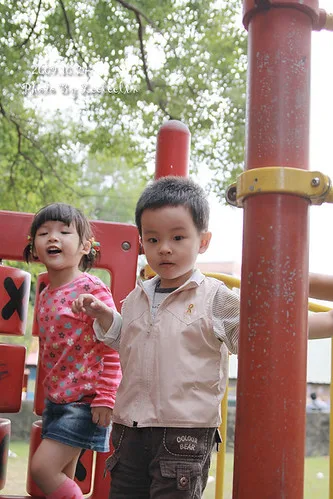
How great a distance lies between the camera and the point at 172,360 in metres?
1.27

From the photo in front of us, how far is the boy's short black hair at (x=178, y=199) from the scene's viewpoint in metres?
1.34

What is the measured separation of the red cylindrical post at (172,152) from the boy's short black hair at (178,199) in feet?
1.82

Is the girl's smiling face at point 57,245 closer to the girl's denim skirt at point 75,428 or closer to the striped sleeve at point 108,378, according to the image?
the striped sleeve at point 108,378

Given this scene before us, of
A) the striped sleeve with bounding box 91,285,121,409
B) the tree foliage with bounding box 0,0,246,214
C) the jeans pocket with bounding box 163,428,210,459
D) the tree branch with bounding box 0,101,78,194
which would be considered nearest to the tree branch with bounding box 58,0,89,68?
the tree foliage with bounding box 0,0,246,214

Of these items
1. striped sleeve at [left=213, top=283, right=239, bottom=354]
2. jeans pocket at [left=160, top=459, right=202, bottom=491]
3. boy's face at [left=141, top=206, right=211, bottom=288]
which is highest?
boy's face at [left=141, top=206, right=211, bottom=288]

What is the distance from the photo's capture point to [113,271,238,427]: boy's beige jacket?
49.3 inches

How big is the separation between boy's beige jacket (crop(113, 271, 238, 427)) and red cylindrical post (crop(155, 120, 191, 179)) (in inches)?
26.3

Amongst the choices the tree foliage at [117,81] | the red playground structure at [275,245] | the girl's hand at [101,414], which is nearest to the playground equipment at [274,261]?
the red playground structure at [275,245]

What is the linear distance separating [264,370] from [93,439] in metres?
0.81

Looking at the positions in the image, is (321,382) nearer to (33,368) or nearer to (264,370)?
(33,368)

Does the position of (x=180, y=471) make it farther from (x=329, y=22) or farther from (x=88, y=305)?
(x=329, y=22)

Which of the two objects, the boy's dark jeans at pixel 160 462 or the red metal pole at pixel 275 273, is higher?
the red metal pole at pixel 275 273

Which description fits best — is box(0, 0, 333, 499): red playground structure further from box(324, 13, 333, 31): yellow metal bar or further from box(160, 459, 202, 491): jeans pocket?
box(160, 459, 202, 491): jeans pocket

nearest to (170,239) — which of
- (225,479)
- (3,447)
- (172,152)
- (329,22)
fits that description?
(329,22)
